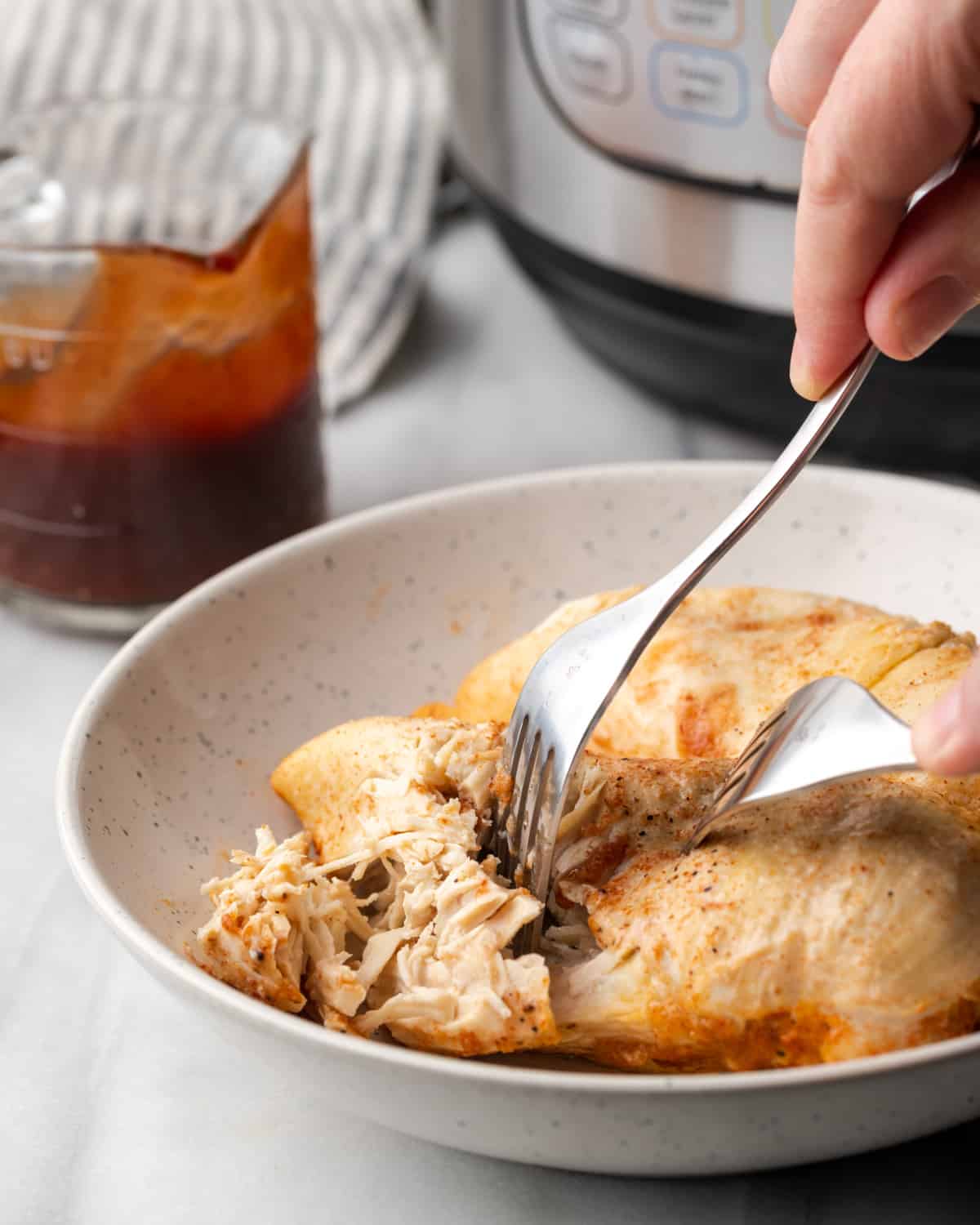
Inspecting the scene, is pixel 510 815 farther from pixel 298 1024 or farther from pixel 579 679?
pixel 298 1024

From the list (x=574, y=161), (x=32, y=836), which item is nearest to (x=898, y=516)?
(x=574, y=161)

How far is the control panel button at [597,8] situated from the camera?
1.32m

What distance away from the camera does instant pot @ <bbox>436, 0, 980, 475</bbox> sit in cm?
131

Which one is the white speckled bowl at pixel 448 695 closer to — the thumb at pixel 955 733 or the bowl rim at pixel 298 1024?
the bowl rim at pixel 298 1024

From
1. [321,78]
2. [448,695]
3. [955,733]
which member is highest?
[321,78]

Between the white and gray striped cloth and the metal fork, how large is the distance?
4.11 ft

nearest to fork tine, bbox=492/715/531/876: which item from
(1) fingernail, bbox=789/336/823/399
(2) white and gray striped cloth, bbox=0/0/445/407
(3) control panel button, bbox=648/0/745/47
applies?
(1) fingernail, bbox=789/336/823/399

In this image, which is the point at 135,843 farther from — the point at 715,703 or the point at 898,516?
the point at 898,516

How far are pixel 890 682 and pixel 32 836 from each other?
67 cm

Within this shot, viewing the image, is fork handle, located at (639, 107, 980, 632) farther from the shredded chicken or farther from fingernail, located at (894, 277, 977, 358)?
the shredded chicken

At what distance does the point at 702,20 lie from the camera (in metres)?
1.28

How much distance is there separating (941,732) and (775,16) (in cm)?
79

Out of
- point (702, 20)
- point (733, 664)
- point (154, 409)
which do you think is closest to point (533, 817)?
point (733, 664)

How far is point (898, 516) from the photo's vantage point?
123 cm
